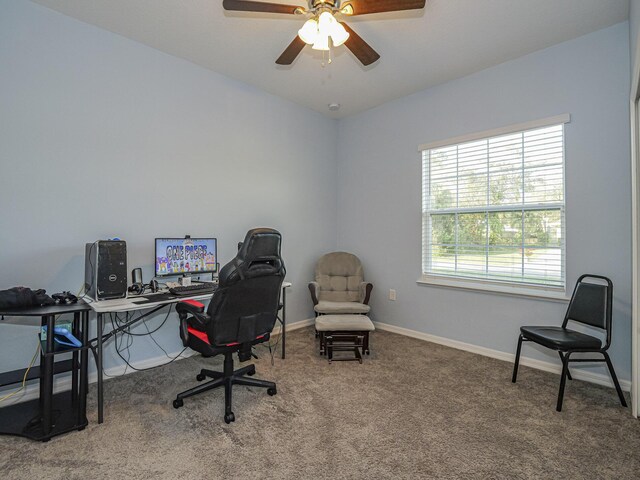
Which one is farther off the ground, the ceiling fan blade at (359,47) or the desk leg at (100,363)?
the ceiling fan blade at (359,47)

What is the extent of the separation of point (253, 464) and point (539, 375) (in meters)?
2.42

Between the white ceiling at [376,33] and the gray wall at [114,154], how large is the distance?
0.81ft

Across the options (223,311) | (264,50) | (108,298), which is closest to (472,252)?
(223,311)

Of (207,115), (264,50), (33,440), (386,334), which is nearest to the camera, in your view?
(33,440)

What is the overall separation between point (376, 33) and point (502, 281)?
2.52 metres

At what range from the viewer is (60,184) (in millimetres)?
2434

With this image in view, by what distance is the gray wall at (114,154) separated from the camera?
7.48ft

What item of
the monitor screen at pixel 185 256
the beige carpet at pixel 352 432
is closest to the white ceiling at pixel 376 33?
the monitor screen at pixel 185 256

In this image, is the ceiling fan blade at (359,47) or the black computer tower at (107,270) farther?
the black computer tower at (107,270)

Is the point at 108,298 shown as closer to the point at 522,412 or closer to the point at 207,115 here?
the point at 207,115

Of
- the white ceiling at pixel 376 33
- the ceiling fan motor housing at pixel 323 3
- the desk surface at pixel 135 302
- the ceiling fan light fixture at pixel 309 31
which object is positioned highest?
the white ceiling at pixel 376 33

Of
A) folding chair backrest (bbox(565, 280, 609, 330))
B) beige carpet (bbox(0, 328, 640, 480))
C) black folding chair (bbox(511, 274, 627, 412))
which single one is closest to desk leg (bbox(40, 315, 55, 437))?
beige carpet (bbox(0, 328, 640, 480))

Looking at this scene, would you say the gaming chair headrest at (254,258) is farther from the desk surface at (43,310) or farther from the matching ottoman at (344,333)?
the matching ottoman at (344,333)

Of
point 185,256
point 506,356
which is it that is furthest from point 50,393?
point 506,356
